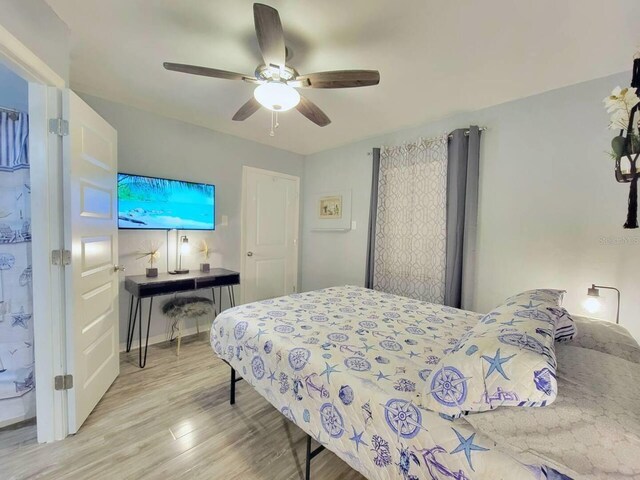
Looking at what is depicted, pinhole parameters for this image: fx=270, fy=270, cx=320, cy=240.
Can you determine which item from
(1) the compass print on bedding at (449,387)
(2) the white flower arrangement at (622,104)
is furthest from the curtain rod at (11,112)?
(2) the white flower arrangement at (622,104)

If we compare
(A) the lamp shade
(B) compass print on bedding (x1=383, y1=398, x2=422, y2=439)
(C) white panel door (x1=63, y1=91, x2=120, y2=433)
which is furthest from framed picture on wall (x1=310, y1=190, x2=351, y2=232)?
(B) compass print on bedding (x1=383, y1=398, x2=422, y2=439)

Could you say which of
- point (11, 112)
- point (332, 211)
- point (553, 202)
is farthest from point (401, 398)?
point (332, 211)

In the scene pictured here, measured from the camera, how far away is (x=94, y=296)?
1.84 meters

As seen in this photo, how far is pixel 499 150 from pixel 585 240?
1.00 metres

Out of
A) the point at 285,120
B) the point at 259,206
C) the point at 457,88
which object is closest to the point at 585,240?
the point at 457,88

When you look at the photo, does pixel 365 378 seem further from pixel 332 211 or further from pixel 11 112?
pixel 332 211

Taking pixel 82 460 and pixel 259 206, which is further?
pixel 259 206

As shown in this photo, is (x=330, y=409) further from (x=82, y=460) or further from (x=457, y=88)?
(x=457, y=88)

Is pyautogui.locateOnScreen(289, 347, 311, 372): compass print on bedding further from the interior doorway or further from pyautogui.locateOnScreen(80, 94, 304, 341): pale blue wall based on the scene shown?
pyautogui.locateOnScreen(80, 94, 304, 341): pale blue wall

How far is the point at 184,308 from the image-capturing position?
273cm

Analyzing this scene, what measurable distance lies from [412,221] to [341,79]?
1.83 meters

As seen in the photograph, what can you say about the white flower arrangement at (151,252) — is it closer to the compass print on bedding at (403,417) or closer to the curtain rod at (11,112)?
the curtain rod at (11,112)

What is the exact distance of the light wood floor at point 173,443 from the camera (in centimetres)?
141

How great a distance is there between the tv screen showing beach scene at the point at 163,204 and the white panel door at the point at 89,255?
0.49 metres
